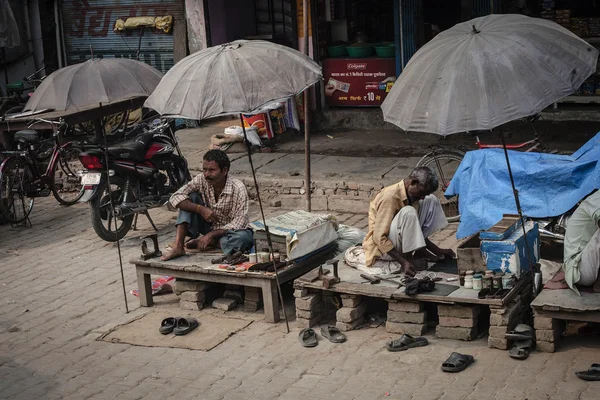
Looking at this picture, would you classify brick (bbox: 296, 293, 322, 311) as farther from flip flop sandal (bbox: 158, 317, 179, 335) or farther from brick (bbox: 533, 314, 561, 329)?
brick (bbox: 533, 314, 561, 329)

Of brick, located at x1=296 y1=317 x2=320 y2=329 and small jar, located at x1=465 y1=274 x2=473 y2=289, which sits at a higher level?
small jar, located at x1=465 y1=274 x2=473 y2=289

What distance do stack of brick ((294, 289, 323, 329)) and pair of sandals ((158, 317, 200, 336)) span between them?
875mm

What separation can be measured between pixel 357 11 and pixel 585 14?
3.42 m

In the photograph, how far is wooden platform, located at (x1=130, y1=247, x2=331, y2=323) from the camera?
7398mm

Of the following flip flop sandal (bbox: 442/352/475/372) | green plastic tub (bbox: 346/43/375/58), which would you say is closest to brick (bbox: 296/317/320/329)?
flip flop sandal (bbox: 442/352/475/372)

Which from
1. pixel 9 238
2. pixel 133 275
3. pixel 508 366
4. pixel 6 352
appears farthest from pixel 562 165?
pixel 9 238

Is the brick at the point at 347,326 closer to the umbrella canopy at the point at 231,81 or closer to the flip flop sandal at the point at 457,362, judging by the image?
the flip flop sandal at the point at 457,362

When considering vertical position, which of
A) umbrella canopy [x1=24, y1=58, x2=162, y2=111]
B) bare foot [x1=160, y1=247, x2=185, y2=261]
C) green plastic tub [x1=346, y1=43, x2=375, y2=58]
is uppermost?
umbrella canopy [x1=24, y1=58, x2=162, y2=111]

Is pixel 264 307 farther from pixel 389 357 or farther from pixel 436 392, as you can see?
pixel 436 392

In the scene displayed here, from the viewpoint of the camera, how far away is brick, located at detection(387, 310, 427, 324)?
6.83 m

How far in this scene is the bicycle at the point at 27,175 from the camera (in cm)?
1116

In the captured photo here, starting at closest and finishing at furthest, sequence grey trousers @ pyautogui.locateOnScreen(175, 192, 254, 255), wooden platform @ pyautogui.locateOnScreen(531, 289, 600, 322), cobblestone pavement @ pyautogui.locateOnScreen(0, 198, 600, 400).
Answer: cobblestone pavement @ pyautogui.locateOnScreen(0, 198, 600, 400) < wooden platform @ pyautogui.locateOnScreen(531, 289, 600, 322) < grey trousers @ pyautogui.locateOnScreen(175, 192, 254, 255)

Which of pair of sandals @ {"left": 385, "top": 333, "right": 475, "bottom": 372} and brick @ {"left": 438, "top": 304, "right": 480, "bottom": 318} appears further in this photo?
brick @ {"left": 438, "top": 304, "right": 480, "bottom": 318}

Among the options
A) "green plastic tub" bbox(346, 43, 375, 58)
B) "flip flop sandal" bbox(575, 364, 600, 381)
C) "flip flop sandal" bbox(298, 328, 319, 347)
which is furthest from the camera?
"green plastic tub" bbox(346, 43, 375, 58)
